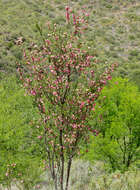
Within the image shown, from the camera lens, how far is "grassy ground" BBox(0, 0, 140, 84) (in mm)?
43000

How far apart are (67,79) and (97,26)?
178ft

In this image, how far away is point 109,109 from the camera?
1859 centimetres

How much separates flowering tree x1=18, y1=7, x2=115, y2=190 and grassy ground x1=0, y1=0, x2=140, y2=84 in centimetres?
3273

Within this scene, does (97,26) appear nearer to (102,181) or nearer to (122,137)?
(122,137)

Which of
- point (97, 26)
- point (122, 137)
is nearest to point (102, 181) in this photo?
point (122, 137)

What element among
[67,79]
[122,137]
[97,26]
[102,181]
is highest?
[67,79]

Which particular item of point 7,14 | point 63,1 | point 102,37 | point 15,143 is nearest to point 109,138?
point 15,143

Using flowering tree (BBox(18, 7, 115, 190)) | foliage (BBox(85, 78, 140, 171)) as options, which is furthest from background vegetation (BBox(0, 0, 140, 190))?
flowering tree (BBox(18, 7, 115, 190))

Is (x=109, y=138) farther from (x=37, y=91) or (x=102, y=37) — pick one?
(x=102, y=37)

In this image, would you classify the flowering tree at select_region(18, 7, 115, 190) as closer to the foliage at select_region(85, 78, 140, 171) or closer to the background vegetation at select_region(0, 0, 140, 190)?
the background vegetation at select_region(0, 0, 140, 190)

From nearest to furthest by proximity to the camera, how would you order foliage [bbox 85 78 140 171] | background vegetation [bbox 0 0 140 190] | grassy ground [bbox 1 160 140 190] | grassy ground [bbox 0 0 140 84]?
grassy ground [bbox 1 160 140 190] < background vegetation [bbox 0 0 140 190] < foliage [bbox 85 78 140 171] < grassy ground [bbox 0 0 140 84]

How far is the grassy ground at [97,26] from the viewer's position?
4300cm

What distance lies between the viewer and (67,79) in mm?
5723

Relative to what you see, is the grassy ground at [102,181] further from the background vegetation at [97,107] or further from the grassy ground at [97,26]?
the grassy ground at [97,26]
